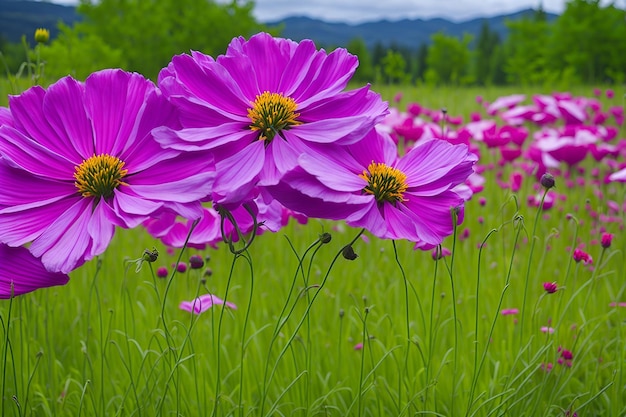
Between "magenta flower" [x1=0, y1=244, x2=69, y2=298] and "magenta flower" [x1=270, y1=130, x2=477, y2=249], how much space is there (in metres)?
0.28

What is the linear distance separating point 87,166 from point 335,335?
3.24 ft

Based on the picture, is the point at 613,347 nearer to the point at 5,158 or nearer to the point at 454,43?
the point at 5,158

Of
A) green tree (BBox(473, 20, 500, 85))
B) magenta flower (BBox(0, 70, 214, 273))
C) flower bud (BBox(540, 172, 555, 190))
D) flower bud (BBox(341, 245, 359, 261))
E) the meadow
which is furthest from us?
green tree (BBox(473, 20, 500, 85))

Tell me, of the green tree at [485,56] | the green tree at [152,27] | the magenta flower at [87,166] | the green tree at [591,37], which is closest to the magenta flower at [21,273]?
the magenta flower at [87,166]

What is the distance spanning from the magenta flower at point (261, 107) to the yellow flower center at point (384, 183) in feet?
0.27

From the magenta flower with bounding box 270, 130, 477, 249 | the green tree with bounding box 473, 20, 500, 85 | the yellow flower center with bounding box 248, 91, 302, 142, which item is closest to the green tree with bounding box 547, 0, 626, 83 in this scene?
the magenta flower with bounding box 270, 130, 477, 249

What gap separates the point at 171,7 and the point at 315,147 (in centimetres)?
2417

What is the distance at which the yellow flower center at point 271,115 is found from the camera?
2.62 ft

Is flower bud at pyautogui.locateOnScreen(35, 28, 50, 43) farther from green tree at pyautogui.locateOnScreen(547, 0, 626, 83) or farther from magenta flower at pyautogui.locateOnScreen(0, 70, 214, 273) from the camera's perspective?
green tree at pyautogui.locateOnScreen(547, 0, 626, 83)

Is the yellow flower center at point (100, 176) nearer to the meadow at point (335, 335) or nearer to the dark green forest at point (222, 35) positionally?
the meadow at point (335, 335)

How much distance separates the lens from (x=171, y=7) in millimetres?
23203

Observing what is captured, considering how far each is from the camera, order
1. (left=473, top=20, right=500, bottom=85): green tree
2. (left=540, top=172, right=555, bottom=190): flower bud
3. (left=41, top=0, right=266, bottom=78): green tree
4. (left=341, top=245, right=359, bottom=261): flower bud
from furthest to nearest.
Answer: (left=473, top=20, right=500, bottom=85): green tree < (left=41, top=0, right=266, bottom=78): green tree < (left=540, top=172, right=555, bottom=190): flower bud < (left=341, top=245, right=359, bottom=261): flower bud

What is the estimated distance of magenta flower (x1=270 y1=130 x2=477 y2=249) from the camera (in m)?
0.73

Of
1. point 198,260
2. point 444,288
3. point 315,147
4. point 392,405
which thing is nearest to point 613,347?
point 444,288
